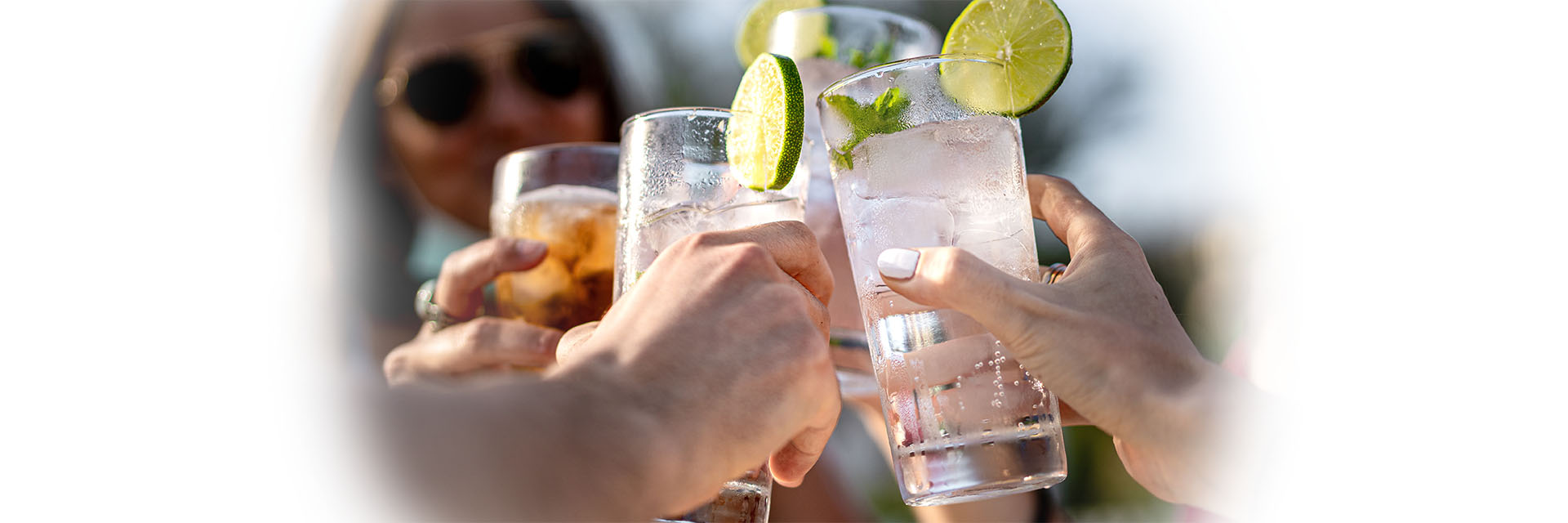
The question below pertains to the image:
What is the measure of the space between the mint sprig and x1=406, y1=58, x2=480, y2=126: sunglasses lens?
3.23 metres

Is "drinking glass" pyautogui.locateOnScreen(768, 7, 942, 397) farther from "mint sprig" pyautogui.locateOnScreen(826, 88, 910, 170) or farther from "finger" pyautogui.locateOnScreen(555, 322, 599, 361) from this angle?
"finger" pyautogui.locateOnScreen(555, 322, 599, 361)

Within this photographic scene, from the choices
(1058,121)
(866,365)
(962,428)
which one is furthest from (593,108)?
(1058,121)

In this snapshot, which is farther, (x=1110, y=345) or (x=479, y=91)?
(x=479, y=91)

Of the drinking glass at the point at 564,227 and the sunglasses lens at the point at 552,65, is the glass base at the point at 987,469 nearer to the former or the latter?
the drinking glass at the point at 564,227

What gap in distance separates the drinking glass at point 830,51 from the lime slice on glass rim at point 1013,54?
1.57 ft

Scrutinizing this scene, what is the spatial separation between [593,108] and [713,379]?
332 cm

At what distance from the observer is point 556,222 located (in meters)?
2.98

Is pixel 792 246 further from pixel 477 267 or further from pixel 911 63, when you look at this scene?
pixel 477 267

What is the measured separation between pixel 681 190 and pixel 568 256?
78 cm

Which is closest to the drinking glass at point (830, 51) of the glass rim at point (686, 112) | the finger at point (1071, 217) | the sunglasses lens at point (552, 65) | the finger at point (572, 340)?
the glass rim at point (686, 112)

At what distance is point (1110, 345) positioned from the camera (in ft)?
6.02

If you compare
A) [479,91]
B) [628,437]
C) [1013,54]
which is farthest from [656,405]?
[479,91]

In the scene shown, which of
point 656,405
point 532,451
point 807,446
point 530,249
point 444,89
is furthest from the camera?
point 444,89

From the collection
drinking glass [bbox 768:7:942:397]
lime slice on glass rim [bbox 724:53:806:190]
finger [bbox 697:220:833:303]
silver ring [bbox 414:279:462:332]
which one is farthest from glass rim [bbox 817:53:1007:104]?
silver ring [bbox 414:279:462:332]
